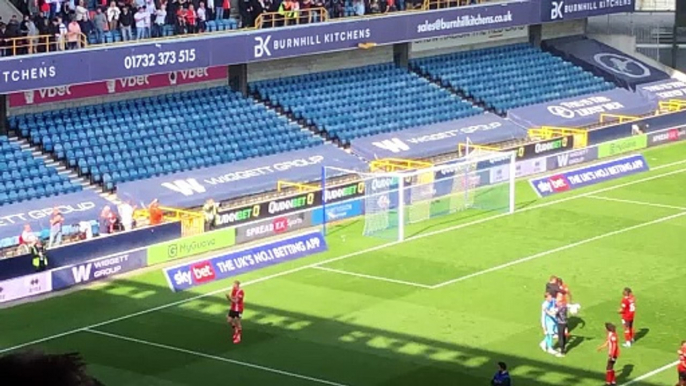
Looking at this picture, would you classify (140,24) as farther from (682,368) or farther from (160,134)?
(682,368)

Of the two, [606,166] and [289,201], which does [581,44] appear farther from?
[289,201]

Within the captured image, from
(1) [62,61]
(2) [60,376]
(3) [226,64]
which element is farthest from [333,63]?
(2) [60,376]

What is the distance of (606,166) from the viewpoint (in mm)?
41375

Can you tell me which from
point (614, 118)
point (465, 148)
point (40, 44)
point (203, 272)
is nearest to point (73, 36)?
point (40, 44)

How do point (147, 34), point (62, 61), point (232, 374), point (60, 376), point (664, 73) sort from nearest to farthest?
point (60, 376) → point (232, 374) → point (62, 61) → point (147, 34) → point (664, 73)

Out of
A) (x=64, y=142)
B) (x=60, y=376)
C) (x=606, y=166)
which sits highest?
(x=60, y=376)

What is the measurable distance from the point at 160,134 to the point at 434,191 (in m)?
8.52

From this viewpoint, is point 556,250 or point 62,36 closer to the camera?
point 556,250

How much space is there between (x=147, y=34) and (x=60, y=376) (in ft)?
121

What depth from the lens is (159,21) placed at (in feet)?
129

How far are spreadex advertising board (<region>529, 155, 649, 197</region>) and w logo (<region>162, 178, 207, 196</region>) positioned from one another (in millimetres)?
10153

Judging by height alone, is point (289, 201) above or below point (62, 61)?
below

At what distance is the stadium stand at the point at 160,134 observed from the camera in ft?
117

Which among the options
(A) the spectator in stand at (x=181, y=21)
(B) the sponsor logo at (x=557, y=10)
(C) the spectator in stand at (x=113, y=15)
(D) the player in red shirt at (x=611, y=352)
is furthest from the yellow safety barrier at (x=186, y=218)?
(B) the sponsor logo at (x=557, y=10)
